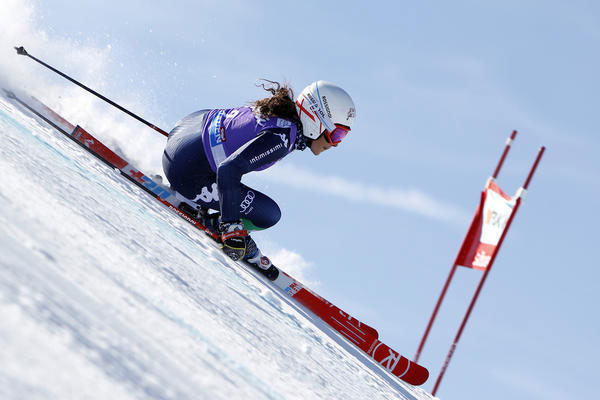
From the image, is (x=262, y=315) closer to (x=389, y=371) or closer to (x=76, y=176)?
(x=76, y=176)

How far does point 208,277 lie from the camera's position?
297 centimetres

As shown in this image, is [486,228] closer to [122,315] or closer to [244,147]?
[244,147]

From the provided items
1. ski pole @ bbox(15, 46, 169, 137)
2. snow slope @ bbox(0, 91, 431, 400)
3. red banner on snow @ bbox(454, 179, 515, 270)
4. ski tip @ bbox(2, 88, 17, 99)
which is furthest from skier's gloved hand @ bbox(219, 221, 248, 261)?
ski tip @ bbox(2, 88, 17, 99)

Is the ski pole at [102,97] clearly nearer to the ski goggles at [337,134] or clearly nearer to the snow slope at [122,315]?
the ski goggles at [337,134]

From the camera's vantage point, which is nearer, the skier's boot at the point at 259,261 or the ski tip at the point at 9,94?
the skier's boot at the point at 259,261

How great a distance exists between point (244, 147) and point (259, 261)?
3.48 feet

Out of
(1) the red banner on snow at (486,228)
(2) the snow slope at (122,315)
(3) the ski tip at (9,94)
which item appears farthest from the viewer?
(3) the ski tip at (9,94)

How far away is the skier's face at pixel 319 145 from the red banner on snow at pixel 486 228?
1.71 meters

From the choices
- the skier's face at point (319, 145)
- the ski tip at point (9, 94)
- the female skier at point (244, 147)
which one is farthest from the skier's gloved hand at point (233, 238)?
the ski tip at point (9, 94)

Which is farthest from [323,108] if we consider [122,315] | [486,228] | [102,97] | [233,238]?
[122,315]

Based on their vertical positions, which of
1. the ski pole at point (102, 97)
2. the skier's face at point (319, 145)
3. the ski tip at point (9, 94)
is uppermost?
the skier's face at point (319, 145)

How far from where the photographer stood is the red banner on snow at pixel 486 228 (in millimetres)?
5430

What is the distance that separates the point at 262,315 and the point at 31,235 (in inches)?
58.4

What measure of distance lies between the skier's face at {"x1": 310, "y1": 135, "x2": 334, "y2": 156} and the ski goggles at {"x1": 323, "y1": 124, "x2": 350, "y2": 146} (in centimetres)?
3
